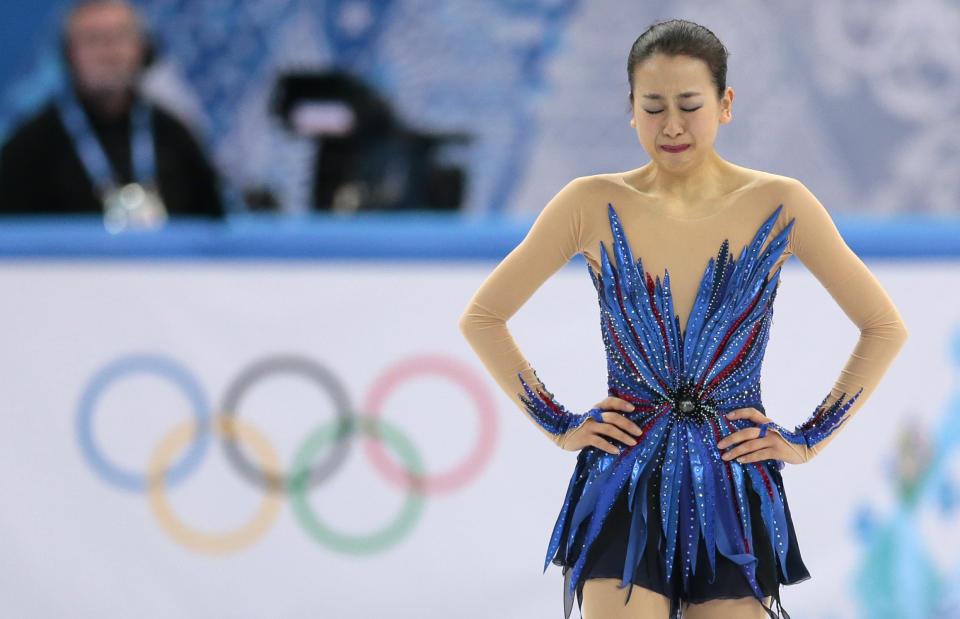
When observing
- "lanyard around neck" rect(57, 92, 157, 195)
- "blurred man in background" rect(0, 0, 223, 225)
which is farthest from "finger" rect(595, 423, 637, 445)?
"lanyard around neck" rect(57, 92, 157, 195)

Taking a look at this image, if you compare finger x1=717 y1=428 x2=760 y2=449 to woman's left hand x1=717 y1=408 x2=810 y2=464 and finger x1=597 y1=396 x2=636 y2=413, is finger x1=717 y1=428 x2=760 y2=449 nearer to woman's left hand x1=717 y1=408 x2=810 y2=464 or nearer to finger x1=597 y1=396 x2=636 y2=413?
woman's left hand x1=717 y1=408 x2=810 y2=464

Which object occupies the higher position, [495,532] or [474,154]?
[474,154]

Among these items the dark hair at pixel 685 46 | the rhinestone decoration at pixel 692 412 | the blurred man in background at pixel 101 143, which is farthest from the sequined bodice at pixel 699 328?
the blurred man in background at pixel 101 143

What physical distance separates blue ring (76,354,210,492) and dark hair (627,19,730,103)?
5.67 feet

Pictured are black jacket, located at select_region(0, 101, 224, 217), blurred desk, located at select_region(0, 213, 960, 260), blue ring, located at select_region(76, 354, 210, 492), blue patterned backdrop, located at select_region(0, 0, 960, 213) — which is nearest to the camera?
blurred desk, located at select_region(0, 213, 960, 260)

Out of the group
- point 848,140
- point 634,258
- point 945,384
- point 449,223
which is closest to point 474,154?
point 848,140

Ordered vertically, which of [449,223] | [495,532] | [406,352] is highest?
[449,223]

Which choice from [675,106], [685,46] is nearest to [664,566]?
[675,106]

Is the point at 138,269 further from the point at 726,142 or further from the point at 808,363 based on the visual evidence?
the point at 726,142

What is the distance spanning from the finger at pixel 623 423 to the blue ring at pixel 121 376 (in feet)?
4.98

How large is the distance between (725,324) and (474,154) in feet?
16.8

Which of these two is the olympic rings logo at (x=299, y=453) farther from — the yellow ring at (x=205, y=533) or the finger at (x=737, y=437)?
the finger at (x=737, y=437)

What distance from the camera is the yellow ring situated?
330cm

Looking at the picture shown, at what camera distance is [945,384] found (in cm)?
320
